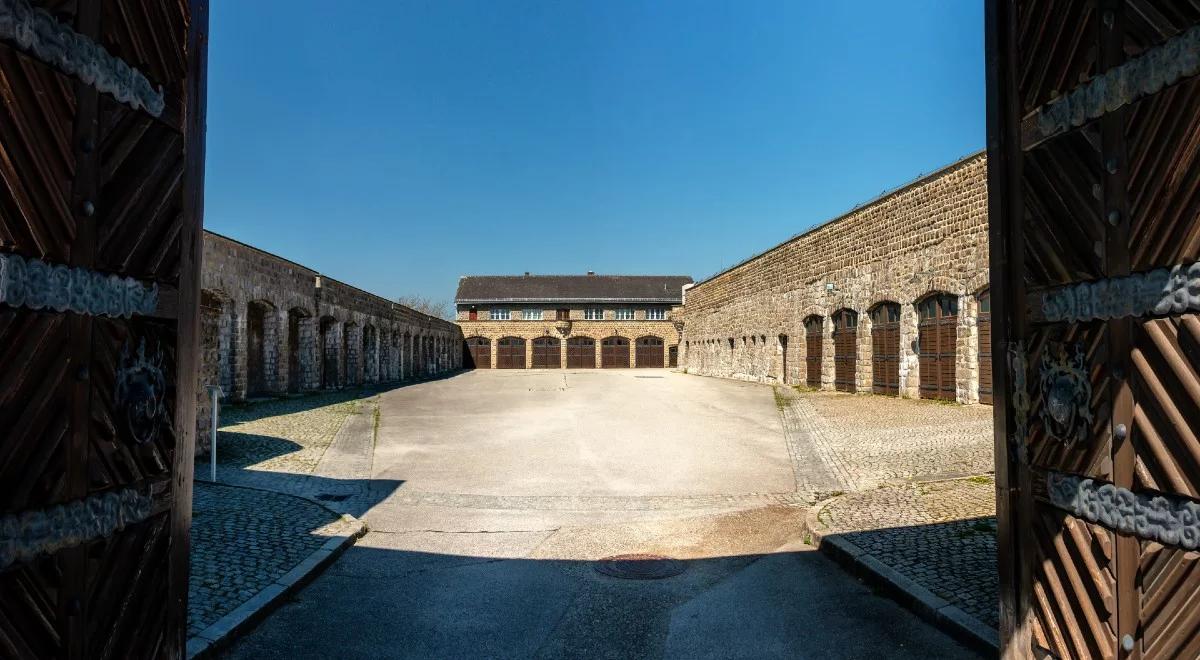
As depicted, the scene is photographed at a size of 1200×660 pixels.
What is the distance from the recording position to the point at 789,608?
428 cm

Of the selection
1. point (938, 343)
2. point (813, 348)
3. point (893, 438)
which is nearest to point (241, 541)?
point (893, 438)

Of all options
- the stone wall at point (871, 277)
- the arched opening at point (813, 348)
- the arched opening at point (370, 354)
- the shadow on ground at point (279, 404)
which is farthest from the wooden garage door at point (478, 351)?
the arched opening at point (813, 348)

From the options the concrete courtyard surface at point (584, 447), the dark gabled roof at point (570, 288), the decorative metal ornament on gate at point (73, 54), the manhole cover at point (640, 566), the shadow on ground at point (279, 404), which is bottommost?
the manhole cover at point (640, 566)

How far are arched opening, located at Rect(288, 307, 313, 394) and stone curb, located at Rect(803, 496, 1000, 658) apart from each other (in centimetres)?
1771

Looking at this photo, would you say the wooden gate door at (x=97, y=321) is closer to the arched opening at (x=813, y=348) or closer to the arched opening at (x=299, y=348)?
the arched opening at (x=299, y=348)

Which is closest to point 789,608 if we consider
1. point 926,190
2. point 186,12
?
point 186,12

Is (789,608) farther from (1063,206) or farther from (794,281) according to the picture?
(794,281)

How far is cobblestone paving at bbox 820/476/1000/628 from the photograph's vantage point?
4.23m

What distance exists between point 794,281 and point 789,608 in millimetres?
21264

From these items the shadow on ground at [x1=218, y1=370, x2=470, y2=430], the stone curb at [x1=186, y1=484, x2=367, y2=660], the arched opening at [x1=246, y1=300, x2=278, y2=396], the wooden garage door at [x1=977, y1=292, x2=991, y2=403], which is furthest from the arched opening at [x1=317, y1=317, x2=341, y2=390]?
the wooden garage door at [x1=977, y1=292, x2=991, y2=403]

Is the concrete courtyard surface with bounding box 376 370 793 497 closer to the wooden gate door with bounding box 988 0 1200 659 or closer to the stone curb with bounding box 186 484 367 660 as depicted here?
the stone curb with bounding box 186 484 367 660

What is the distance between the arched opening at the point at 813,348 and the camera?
22.5 metres

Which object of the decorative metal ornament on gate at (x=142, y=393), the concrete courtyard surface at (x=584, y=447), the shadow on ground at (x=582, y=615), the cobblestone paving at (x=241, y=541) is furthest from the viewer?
the concrete courtyard surface at (x=584, y=447)

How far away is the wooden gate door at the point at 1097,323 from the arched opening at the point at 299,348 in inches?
789
